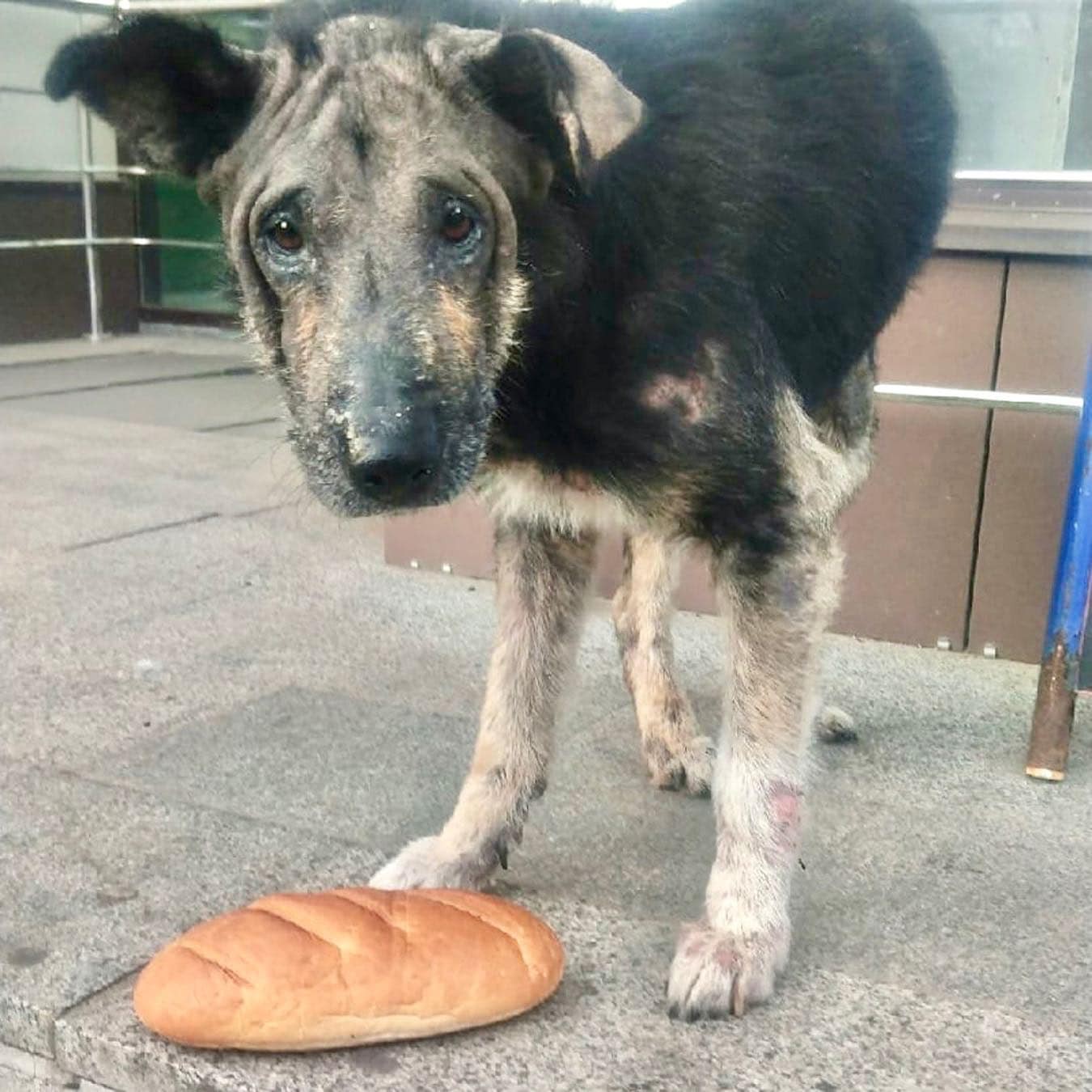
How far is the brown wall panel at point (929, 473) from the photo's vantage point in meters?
4.44

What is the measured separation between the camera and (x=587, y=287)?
2424mm

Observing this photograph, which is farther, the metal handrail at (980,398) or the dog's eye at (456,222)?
the metal handrail at (980,398)

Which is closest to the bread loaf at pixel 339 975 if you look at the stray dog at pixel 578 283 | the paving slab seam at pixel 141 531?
the stray dog at pixel 578 283

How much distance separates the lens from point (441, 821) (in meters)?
3.26

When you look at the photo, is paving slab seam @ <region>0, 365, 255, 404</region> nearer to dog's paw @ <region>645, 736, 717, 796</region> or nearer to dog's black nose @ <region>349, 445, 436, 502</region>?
dog's paw @ <region>645, 736, 717, 796</region>

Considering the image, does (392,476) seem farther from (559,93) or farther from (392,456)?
(559,93)

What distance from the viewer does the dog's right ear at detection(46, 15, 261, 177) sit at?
225cm

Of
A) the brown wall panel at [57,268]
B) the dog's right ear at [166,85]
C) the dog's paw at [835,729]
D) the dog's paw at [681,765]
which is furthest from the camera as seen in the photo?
the brown wall panel at [57,268]

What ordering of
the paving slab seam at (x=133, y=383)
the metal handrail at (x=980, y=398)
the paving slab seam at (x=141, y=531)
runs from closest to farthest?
the metal handrail at (x=980, y=398) < the paving slab seam at (x=141, y=531) < the paving slab seam at (x=133, y=383)

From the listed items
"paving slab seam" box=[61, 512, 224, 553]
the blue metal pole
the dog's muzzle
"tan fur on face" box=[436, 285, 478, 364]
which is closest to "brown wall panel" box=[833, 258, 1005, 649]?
the blue metal pole

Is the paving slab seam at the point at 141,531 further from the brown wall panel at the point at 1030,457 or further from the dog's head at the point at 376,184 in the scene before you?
the dog's head at the point at 376,184

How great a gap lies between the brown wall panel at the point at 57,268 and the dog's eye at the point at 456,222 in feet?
35.5

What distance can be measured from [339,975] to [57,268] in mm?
11321

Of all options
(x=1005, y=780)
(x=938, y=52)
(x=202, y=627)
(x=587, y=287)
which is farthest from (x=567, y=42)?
(x=202, y=627)
